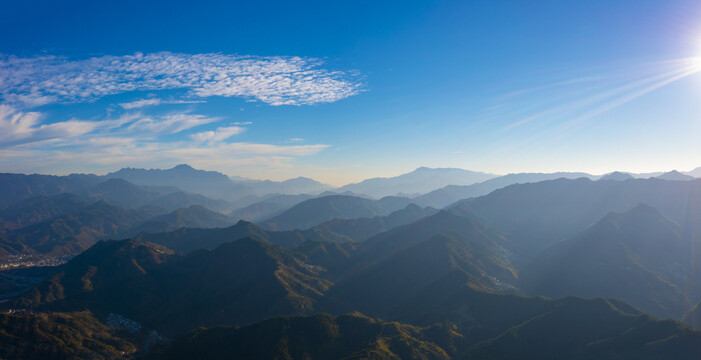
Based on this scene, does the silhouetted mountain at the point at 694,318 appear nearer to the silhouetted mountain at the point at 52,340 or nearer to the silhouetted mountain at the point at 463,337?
the silhouetted mountain at the point at 463,337

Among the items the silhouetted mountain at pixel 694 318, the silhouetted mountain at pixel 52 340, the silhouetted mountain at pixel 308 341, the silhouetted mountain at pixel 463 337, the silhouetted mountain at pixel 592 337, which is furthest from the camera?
the silhouetted mountain at pixel 694 318

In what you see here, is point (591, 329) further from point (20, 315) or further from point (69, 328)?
point (20, 315)

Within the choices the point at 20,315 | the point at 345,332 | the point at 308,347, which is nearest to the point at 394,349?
the point at 345,332

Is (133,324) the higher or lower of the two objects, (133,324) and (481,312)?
the lower

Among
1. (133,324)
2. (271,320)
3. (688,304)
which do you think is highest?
(271,320)

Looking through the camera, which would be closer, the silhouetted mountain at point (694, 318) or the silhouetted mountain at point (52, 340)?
the silhouetted mountain at point (52, 340)

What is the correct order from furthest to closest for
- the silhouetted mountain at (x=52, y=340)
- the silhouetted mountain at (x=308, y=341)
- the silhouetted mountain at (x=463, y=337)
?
the silhouetted mountain at (x=52, y=340) < the silhouetted mountain at (x=308, y=341) < the silhouetted mountain at (x=463, y=337)

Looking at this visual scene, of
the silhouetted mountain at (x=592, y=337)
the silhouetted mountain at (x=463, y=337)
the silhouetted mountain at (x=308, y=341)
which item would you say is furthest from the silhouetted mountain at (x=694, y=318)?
the silhouetted mountain at (x=308, y=341)

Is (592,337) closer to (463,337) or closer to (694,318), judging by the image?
(463,337)
